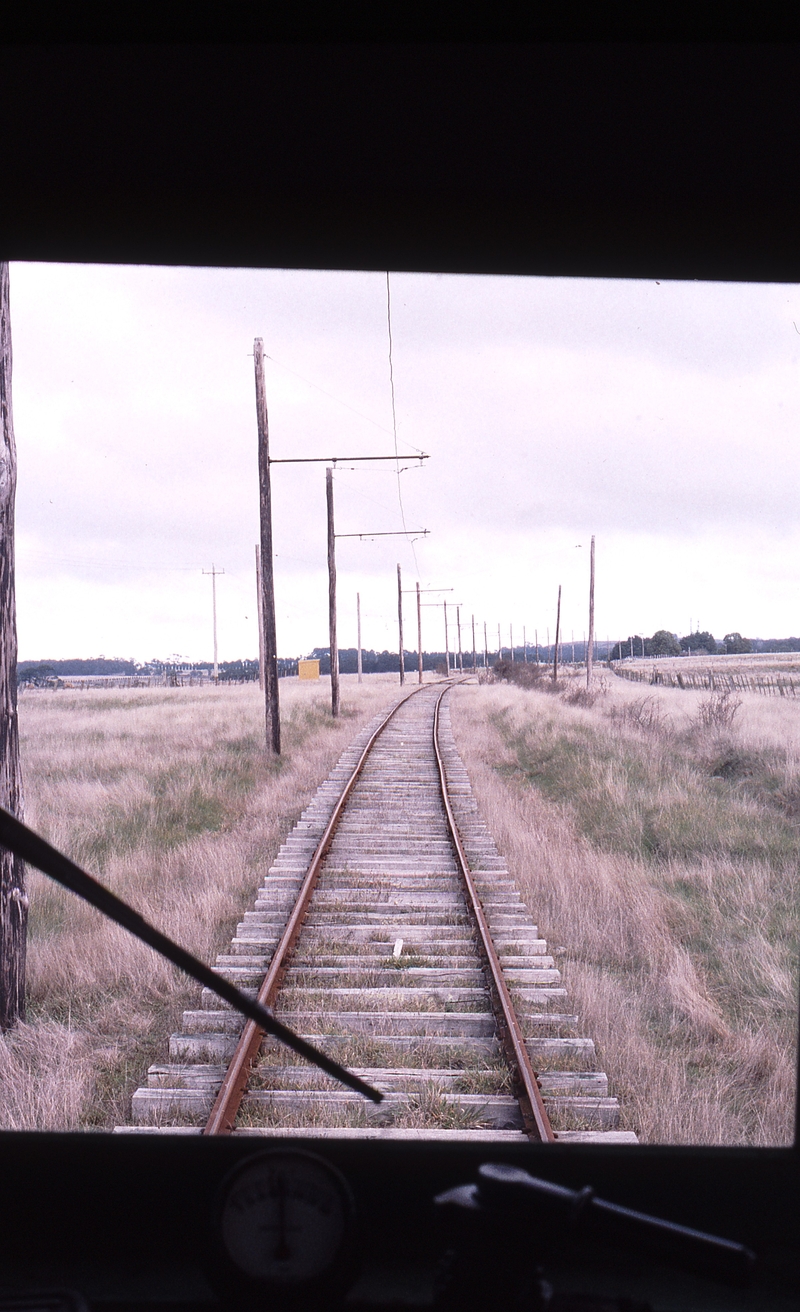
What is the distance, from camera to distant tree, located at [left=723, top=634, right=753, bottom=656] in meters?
96.1

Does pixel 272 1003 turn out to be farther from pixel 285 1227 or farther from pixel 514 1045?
pixel 285 1227

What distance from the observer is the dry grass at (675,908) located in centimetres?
420

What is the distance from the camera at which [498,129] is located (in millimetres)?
2191

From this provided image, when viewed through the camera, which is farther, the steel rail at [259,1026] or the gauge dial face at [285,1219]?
the steel rail at [259,1026]

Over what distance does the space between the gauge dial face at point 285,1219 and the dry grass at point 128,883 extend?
2882mm

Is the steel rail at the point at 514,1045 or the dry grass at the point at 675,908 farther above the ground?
the steel rail at the point at 514,1045

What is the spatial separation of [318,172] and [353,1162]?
239cm

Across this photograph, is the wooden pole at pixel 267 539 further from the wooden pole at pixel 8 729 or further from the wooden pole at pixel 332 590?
the wooden pole at pixel 8 729

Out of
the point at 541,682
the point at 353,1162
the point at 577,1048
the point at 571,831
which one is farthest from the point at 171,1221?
the point at 541,682

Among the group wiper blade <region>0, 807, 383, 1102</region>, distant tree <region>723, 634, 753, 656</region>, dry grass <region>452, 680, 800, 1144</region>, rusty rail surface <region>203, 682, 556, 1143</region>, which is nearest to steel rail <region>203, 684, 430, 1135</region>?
rusty rail surface <region>203, 682, 556, 1143</region>

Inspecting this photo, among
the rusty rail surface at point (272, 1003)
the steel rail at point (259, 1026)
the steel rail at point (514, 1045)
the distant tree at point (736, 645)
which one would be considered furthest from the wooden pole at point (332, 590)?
the distant tree at point (736, 645)

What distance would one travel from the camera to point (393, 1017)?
473 cm

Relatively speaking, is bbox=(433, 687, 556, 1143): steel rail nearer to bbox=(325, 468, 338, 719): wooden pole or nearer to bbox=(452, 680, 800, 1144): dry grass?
bbox=(452, 680, 800, 1144): dry grass

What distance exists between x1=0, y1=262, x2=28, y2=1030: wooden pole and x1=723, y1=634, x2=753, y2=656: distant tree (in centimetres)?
9471
